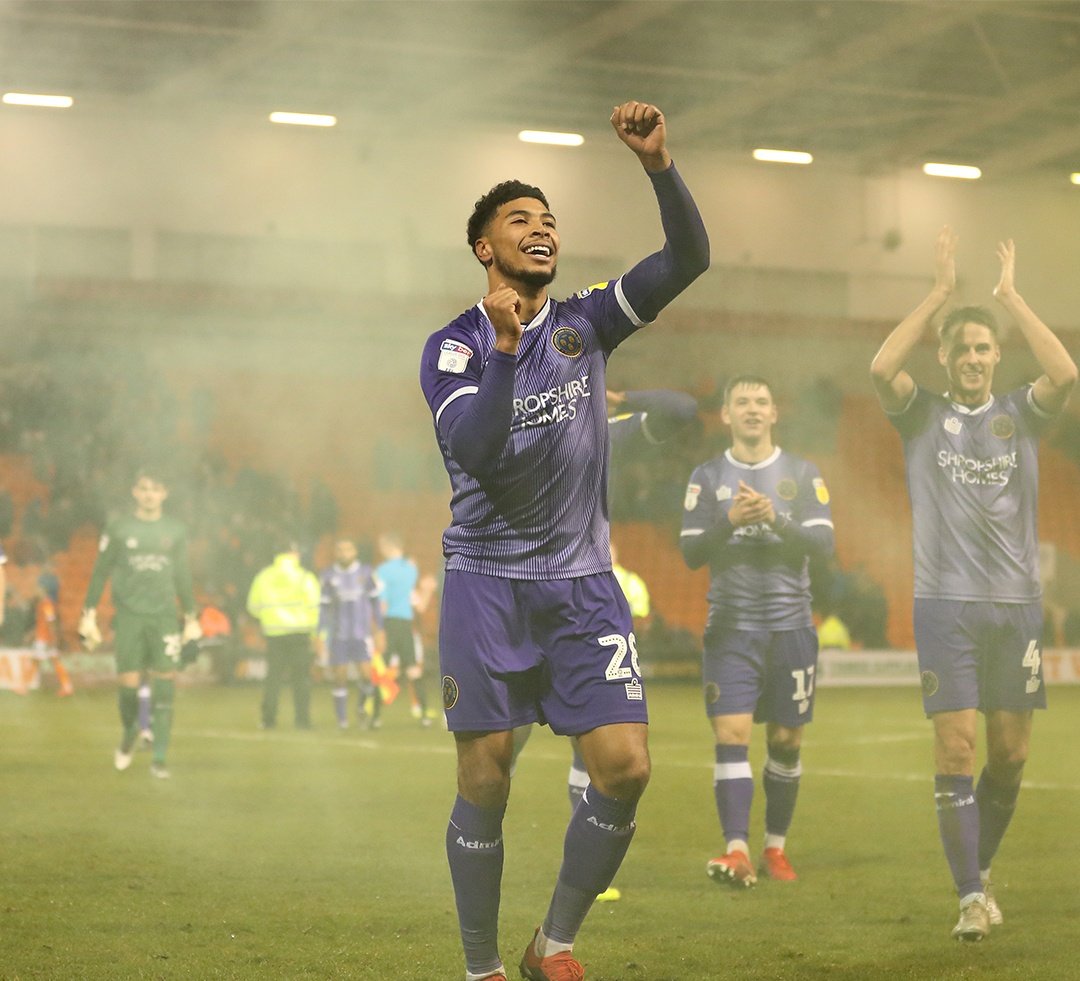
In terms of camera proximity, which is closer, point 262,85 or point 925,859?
point 262,85

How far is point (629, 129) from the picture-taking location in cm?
353

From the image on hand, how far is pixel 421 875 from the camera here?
571cm

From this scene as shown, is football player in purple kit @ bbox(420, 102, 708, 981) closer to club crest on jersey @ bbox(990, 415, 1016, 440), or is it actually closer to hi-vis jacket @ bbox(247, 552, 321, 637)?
club crest on jersey @ bbox(990, 415, 1016, 440)

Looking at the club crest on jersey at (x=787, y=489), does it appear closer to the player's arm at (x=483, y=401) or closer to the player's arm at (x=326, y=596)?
the player's arm at (x=483, y=401)

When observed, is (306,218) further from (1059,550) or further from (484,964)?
(1059,550)

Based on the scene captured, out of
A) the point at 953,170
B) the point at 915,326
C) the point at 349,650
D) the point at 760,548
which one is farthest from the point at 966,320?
the point at 349,650

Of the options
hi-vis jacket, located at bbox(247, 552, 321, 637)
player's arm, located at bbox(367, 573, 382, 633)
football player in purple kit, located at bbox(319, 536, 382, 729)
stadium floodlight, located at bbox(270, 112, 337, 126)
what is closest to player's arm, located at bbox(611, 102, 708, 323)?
stadium floodlight, located at bbox(270, 112, 337, 126)

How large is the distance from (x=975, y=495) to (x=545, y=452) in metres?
1.86

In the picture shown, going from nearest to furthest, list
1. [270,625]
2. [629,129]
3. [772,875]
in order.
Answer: [629,129] → [772,875] → [270,625]

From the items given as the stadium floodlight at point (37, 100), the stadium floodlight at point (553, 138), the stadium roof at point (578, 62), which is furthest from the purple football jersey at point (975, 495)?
the stadium floodlight at point (37, 100)

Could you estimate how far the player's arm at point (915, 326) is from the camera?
486 cm

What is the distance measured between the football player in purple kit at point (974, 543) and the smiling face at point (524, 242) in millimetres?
1573

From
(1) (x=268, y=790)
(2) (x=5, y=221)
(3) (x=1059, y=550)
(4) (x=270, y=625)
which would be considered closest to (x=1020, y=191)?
(2) (x=5, y=221)

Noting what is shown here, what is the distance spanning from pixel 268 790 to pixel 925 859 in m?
3.57
